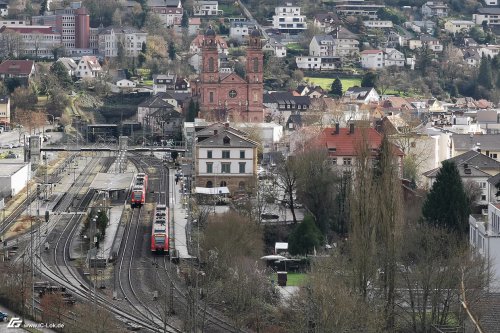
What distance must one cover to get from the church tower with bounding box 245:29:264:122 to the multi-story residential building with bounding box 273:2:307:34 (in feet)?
97.5

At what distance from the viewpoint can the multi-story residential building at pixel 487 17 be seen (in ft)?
313

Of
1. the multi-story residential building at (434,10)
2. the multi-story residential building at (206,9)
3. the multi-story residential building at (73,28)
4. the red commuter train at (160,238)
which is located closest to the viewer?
the red commuter train at (160,238)

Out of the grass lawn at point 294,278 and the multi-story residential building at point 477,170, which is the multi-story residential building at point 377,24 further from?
the grass lawn at point 294,278

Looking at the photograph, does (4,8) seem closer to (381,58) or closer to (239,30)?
(239,30)

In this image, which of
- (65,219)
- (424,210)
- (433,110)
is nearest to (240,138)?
(65,219)

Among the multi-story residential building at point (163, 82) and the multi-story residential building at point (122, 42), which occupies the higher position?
the multi-story residential building at point (122, 42)

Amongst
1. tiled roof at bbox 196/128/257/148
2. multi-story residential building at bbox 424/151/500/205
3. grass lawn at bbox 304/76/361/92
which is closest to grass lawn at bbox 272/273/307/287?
multi-story residential building at bbox 424/151/500/205

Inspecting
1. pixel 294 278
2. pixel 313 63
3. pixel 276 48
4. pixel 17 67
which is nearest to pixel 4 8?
pixel 276 48

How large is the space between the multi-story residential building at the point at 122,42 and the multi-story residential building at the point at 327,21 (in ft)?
35.5

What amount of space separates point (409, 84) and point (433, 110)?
12740 millimetres

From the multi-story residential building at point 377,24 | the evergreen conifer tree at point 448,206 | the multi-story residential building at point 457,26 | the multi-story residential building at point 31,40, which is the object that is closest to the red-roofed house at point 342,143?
the evergreen conifer tree at point 448,206

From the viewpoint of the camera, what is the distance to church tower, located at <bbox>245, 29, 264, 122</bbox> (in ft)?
206

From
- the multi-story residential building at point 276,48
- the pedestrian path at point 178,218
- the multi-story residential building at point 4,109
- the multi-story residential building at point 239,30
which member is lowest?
the pedestrian path at point 178,218

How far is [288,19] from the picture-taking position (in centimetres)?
9350
